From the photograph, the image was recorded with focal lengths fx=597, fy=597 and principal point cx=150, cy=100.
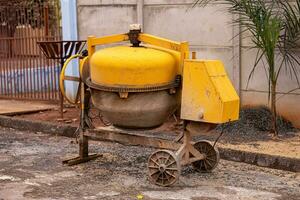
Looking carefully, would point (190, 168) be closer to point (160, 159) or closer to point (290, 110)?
point (160, 159)

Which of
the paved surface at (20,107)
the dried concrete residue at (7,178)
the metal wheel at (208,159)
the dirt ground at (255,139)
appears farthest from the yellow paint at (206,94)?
the paved surface at (20,107)

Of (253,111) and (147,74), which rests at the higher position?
(147,74)

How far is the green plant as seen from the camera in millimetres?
7547

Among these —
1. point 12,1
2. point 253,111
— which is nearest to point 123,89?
point 253,111

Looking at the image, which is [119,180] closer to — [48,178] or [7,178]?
[48,178]

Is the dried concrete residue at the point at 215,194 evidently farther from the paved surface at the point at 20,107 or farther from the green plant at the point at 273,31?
the paved surface at the point at 20,107

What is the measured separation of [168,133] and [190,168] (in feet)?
5.82

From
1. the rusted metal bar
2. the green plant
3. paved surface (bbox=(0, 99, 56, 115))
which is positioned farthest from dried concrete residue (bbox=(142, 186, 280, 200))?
paved surface (bbox=(0, 99, 56, 115))

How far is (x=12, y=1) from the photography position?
1229 centimetres

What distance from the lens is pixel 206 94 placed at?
5.94 metres

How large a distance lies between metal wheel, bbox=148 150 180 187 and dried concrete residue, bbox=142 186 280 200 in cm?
17

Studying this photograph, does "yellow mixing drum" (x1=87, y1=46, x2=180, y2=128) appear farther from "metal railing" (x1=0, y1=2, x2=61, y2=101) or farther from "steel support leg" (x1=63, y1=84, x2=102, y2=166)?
"metal railing" (x1=0, y1=2, x2=61, y2=101)

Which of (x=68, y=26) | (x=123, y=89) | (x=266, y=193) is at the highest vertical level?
(x=68, y=26)

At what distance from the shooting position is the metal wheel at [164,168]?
600 centimetres
